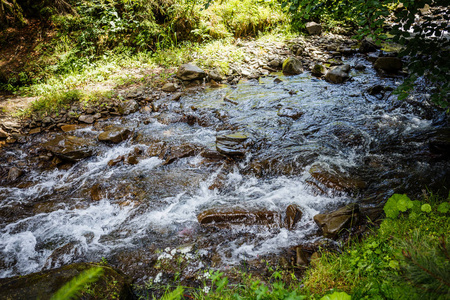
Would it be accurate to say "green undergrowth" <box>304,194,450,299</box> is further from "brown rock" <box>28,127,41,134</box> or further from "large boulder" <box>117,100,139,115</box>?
"brown rock" <box>28,127,41,134</box>

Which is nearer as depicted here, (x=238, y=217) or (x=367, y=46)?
(x=238, y=217)

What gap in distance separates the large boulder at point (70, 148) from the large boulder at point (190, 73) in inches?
163

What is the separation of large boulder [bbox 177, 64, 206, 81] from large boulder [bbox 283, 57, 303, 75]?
3.27 m

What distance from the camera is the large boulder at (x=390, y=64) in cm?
812

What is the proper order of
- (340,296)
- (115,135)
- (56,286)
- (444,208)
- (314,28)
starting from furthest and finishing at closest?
1. (314,28)
2. (115,135)
3. (444,208)
4. (56,286)
5. (340,296)

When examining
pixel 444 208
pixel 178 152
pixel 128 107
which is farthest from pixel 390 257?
pixel 128 107

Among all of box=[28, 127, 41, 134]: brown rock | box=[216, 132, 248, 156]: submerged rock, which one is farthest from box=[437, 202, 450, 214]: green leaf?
box=[28, 127, 41, 134]: brown rock

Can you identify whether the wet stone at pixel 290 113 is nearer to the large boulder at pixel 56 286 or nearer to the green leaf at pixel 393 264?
the green leaf at pixel 393 264

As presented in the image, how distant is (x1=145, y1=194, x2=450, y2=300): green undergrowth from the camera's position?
146cm

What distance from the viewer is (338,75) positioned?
8102mm

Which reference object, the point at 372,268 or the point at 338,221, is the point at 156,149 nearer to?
the point at 338,221

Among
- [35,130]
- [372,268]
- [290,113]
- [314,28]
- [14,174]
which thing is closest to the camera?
[372,268]

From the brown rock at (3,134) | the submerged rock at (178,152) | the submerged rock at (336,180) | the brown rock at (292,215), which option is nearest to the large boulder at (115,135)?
the submerged rock at (178,152)

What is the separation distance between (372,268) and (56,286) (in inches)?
122
